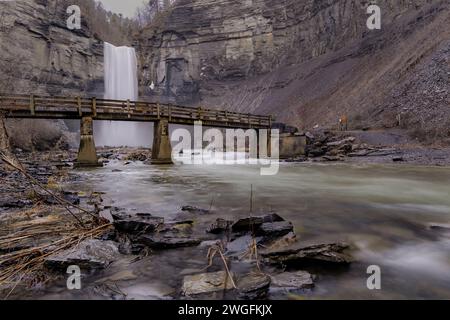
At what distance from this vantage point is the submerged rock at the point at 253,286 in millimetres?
2938

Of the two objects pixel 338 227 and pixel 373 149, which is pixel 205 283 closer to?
pixel 338 227

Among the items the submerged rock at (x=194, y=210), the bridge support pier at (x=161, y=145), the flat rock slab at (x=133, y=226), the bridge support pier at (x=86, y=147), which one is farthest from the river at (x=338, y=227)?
the bridge support pier at (x=161, y=145)

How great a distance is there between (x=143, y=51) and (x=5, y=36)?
3011cm

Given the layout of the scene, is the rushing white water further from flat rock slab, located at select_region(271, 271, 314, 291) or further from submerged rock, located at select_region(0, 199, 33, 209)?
flat rock slab, located at select_region(271, 271, 314, 291)

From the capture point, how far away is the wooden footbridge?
56.4ft

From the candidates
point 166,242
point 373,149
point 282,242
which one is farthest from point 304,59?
point 166,242

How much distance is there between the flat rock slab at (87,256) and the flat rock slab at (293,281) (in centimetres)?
197

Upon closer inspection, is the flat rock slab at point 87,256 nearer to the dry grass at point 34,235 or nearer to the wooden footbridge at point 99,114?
the dry grass at point 34,235

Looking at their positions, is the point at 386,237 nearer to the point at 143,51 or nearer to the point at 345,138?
the point at 345,138

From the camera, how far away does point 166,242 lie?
429 centimetres

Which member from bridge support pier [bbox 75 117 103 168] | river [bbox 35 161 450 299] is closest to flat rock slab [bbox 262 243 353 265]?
river [bbox 35 161 450 299]

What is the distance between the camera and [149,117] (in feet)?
66.1

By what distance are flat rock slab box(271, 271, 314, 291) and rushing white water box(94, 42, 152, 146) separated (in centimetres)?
5575
